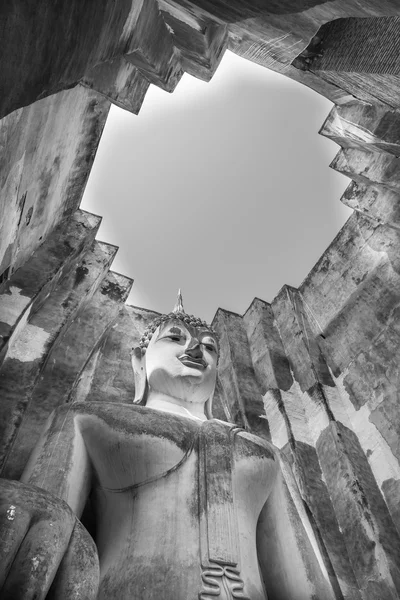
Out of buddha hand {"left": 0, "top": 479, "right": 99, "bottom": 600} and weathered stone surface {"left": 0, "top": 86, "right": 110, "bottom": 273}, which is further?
weathered stone surface {"left": 0, "top": 86, "right": 110, "bottom": 273}

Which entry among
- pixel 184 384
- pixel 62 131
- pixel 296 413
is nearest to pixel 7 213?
pixel 62 131

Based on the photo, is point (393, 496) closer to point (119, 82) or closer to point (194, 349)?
point (194, 349)

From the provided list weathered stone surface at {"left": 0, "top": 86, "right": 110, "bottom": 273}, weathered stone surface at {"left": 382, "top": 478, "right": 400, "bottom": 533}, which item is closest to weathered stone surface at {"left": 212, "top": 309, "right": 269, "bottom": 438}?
weathered stone surface at {"left": 382, "top": 478, "right": 400, "bottom": 533}

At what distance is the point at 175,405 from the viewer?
4.37 m

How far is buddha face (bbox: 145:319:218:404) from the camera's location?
14.6ft

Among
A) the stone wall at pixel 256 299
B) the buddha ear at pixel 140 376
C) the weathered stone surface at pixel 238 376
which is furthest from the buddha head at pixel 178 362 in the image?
the weathered stone surface at pixel 238 376

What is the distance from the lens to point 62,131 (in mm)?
4797

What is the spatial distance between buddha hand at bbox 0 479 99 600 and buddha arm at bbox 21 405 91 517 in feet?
3.49

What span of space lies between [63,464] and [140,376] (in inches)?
58.8

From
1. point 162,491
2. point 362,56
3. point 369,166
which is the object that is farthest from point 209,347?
point 369,166

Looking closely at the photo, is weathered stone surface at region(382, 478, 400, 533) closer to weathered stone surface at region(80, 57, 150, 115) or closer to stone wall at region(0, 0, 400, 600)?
stone wall at region(0, 0, 400, 600)

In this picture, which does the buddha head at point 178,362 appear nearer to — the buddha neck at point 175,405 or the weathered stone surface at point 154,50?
the buddha neck at point 175,405

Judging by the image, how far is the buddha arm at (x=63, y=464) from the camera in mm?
3221

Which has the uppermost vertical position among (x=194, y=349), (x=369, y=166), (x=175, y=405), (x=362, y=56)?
(x=362, y=56)
